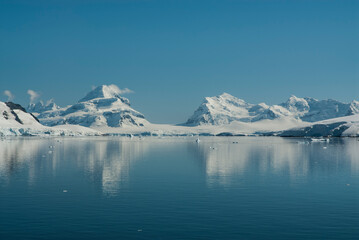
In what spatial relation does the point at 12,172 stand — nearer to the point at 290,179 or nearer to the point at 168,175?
the point at 168,175

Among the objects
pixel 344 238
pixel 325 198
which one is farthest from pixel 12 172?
pixel 344 238

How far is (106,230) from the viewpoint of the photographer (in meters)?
21.6

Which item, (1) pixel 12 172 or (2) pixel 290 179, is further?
(1) pixel 12 172

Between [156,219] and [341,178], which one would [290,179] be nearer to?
[341,178]

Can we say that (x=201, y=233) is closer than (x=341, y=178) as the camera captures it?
Yes

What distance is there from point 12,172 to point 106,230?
91.2 feet

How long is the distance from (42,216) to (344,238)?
17.9m

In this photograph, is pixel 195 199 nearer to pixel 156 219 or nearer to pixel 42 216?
pixel 156 219

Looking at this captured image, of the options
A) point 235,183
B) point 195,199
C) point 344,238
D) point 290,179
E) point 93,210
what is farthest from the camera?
point 290,179

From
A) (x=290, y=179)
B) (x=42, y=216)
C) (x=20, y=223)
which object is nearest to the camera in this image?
(x=20, y=223)

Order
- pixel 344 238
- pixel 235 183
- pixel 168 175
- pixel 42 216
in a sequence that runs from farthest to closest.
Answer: pixel 168 175, pixel 235 183, pixel 42 216, pixel 344 238

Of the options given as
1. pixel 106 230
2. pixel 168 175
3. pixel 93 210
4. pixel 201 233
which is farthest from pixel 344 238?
pixel 168 175

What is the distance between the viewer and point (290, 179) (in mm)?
41688

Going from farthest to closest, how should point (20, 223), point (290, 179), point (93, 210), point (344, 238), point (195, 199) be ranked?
point (290, 179)
point (195, 199)
point (93, 210)
point (20, 223)
point (344, 238)
